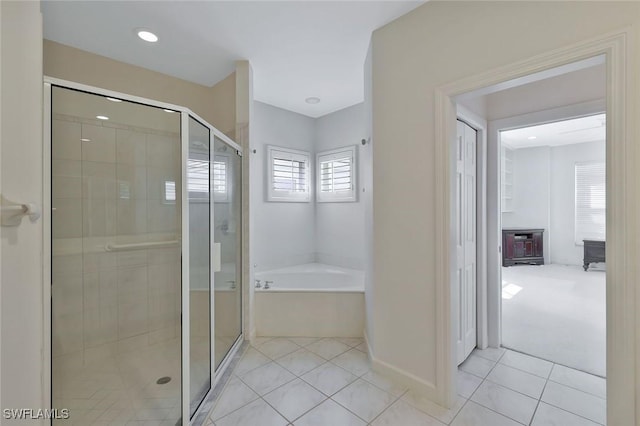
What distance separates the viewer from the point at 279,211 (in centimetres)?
366

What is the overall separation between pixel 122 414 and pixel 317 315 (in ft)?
5.31

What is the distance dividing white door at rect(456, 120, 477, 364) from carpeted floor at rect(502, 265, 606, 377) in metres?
0.62

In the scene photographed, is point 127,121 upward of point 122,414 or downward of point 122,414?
upward

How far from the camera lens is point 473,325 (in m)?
2.41

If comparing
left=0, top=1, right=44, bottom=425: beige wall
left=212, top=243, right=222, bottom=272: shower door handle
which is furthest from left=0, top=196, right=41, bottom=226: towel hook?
left=212, top=243, right=222, bottom=272: shower door handle

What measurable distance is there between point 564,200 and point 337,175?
5851 millimetres

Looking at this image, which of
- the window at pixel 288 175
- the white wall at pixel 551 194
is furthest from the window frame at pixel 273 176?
the white wall at pixel 551 194

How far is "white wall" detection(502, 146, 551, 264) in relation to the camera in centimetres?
629

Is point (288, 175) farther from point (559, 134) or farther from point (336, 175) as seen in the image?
point (559, 134)

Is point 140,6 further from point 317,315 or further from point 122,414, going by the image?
point 317,315

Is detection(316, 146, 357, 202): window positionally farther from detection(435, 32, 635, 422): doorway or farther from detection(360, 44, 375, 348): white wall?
detection(435, 32, 635, 422): doorway

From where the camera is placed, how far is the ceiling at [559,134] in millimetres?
4781

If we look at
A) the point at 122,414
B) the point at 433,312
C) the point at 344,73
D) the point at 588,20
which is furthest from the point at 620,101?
the point at 122,414

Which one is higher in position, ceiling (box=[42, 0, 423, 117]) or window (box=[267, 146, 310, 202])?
ceiling (box=[42, 0, 423, 117])
